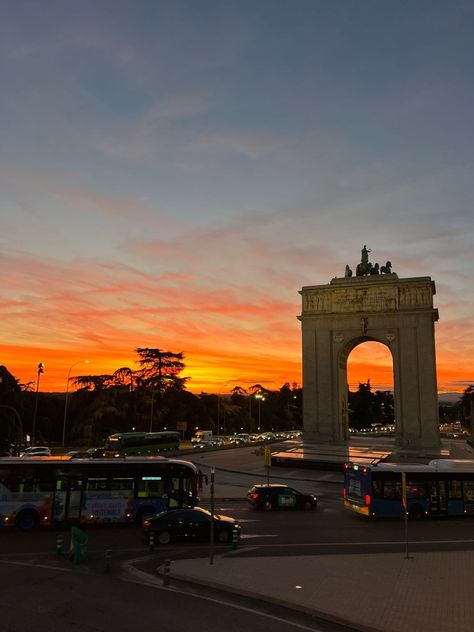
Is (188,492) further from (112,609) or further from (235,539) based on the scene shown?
(112,609)

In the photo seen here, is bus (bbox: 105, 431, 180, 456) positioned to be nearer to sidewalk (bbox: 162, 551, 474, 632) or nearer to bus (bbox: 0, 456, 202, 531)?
bus (bbox: 0, 456, 202, 531)

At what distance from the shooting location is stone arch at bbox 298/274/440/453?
208 feet

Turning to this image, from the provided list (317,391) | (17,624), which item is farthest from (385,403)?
(17,624)

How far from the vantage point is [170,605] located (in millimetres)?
12703

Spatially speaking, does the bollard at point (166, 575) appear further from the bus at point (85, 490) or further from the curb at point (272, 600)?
the bus at point (85, 490)

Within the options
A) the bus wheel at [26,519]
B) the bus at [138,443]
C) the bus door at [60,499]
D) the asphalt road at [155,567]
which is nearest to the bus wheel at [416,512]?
the asphalt road at [155,567]

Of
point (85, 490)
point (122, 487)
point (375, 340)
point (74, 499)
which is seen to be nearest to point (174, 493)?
point (122, 487)

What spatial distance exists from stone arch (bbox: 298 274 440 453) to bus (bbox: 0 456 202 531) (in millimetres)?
44862

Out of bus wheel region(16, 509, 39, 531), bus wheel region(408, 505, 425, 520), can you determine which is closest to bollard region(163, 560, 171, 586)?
bus wheel region(16, 509, 39, 531)

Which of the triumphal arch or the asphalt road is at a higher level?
the triumphal arch

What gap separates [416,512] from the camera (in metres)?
25.4

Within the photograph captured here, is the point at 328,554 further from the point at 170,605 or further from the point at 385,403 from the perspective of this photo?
the point at 385,403

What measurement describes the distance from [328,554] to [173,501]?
815 cm

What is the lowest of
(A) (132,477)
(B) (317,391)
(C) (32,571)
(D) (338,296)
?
(C) (32,571)
